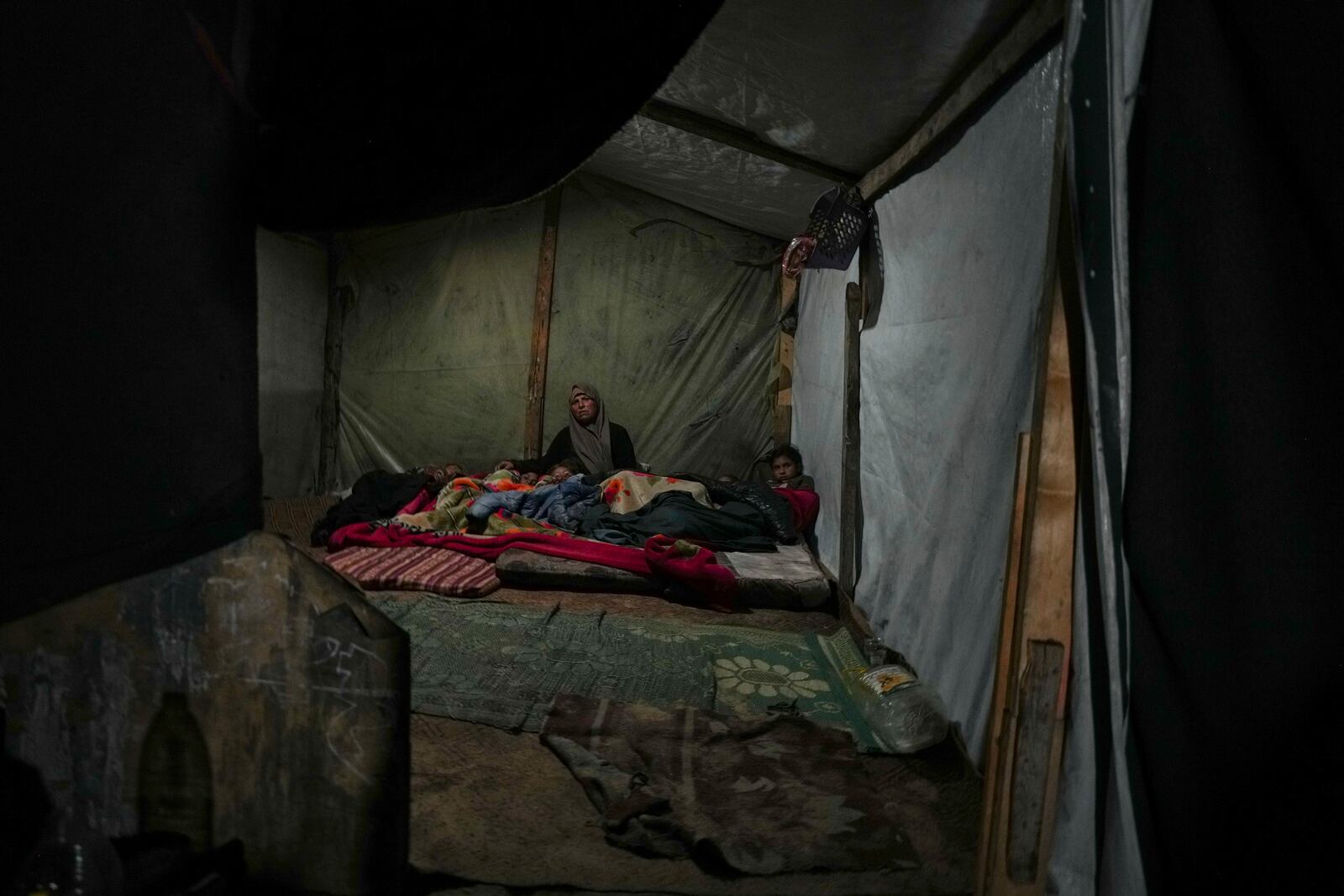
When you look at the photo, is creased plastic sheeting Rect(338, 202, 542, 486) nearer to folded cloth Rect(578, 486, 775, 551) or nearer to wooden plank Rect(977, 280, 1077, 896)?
folded cloth Rect(578, 486, 775, 551)

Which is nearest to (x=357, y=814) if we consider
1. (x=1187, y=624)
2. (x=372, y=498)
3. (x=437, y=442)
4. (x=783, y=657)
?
(x=1187, y=624)

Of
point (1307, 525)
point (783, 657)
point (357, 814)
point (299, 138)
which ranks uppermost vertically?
point (299, 138)

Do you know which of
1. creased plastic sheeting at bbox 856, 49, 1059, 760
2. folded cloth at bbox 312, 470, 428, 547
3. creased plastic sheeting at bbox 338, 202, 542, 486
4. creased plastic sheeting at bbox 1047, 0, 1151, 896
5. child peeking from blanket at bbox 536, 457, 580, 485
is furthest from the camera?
creased plastic sheeting at bbox 338, 202, 542, 486

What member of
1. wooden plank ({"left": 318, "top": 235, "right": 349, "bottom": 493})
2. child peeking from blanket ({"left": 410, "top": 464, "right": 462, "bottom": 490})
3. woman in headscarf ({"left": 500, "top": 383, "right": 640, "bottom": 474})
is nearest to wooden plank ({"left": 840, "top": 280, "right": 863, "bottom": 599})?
woman in headscarf ({"left": 500, "top": 383, "right": 640, "bottom": 474})

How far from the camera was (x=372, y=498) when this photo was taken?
435 cm

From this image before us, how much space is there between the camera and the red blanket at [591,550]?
3129mm

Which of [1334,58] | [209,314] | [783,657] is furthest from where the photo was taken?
[783,657]

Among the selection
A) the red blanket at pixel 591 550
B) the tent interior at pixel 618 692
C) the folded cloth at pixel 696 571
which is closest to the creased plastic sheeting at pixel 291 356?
the red blanket at pixel 591 550

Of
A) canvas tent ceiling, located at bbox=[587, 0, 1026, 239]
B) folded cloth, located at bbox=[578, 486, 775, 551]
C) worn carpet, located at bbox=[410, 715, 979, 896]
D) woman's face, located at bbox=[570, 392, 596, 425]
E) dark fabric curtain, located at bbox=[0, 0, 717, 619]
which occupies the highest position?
canvas tent ceiling, located at bbox=[587, 0, 1026, 239]

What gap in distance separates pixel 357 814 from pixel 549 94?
1228 mm

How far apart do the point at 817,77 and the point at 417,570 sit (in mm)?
2664

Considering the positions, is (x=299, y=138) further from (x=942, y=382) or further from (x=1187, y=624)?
(x=942, y=382)

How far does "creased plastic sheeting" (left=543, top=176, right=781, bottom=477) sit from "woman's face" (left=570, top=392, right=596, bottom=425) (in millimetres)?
570

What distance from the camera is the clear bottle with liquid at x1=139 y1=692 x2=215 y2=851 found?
110 centimetres
